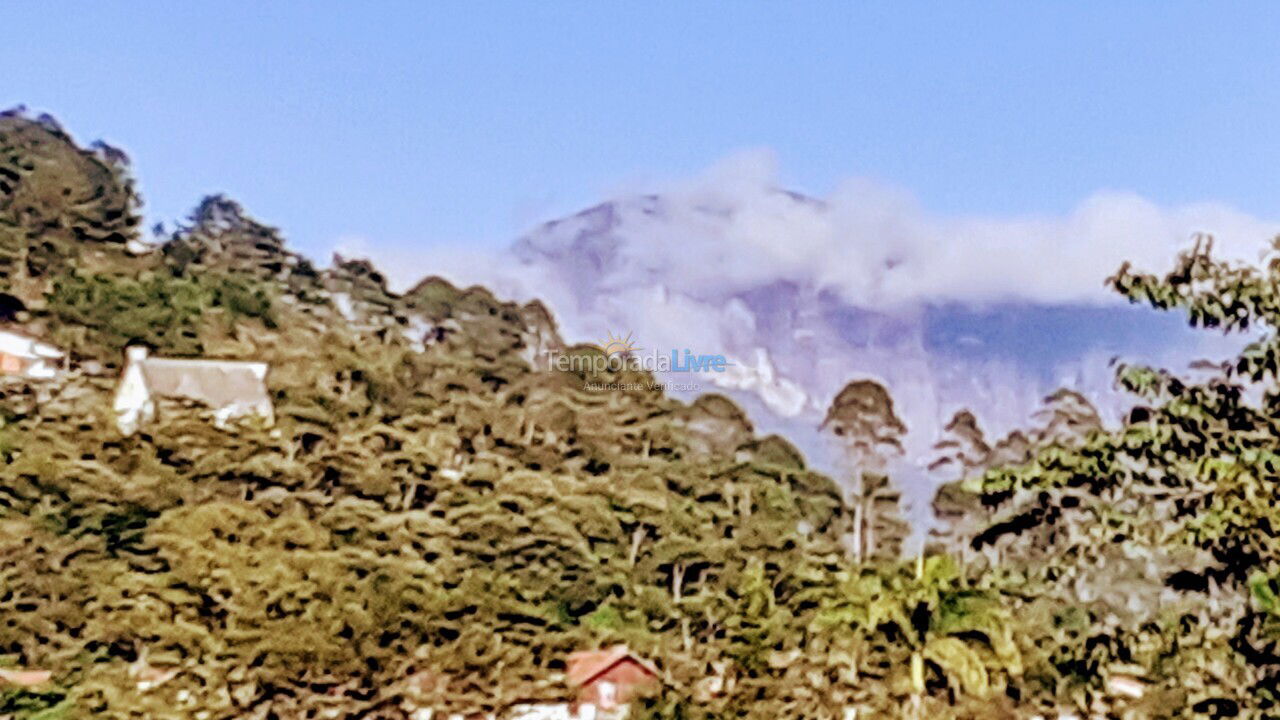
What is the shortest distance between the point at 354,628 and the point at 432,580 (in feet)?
8.15

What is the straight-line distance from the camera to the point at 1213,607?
24.4 ft

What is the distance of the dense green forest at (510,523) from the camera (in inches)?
280

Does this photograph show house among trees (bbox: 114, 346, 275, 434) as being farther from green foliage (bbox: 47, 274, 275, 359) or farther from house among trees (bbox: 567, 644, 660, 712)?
house among trees (bbox: 567, 644, 660, 712)

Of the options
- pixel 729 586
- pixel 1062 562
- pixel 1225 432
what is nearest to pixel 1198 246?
pixel 1225 432

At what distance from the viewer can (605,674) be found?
18906 millimetres

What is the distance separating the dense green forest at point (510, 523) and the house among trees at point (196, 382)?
583 millimetres

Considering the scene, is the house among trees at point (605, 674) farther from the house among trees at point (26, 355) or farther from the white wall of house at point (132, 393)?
the house among trees at point (26, 355)

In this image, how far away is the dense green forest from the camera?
23.4 feet

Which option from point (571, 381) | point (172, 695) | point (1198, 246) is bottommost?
point (172, 695)

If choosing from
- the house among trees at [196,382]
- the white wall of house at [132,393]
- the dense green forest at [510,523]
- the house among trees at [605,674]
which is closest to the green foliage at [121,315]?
the dense green forest at [510,523]

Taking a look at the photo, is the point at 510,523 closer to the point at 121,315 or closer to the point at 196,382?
the point at 196,382

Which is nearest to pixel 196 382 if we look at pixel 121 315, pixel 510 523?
pixel 121 315

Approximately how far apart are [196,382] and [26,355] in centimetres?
423

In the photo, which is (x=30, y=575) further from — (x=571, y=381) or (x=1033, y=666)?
(x=571, y=381)
